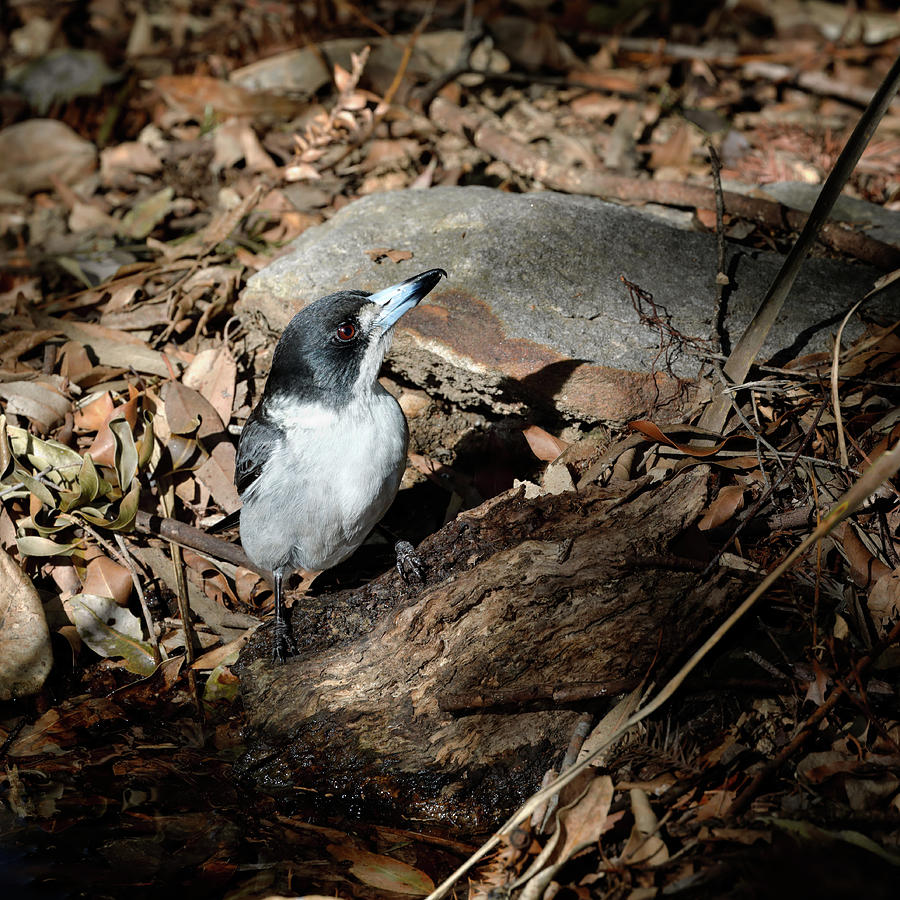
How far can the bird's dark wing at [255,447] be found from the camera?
3910mm

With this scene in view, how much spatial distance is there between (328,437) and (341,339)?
42cm

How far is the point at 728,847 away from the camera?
2.60 metres

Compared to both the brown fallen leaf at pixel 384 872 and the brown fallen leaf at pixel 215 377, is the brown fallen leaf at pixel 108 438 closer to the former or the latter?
the brown fallen leaf at pixel 215 377

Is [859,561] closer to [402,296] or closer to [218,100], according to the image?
[402,296]

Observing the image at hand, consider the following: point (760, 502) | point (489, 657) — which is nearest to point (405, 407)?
point (489, 657)

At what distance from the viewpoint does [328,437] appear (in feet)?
12.3

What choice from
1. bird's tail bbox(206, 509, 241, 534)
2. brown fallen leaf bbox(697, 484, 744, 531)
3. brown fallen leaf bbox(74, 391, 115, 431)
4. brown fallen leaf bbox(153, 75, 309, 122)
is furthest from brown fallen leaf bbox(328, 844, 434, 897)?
brown fallen leaf bbox(153, 75, 309, 122)

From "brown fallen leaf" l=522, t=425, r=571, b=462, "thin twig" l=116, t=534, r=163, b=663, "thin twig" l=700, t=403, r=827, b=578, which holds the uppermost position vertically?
"thin twig" l=700, t=403, r=827, b=578

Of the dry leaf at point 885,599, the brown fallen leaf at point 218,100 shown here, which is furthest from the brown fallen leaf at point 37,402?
the dry leaf at point 885,599

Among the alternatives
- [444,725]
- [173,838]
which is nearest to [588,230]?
[444,725]

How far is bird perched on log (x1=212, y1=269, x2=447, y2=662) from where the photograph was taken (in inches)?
146

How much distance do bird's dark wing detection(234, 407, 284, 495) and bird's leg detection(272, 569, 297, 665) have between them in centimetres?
44

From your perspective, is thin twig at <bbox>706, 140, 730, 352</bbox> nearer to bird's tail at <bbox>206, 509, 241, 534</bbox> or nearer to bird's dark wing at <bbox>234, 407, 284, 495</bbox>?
bird's dark wing at <bbox>234, 407, 284, 495</bbox>

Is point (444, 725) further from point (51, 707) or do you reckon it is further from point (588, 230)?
point (588, 230)
